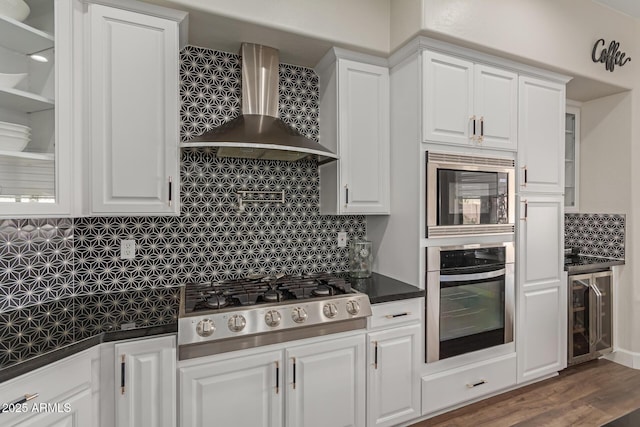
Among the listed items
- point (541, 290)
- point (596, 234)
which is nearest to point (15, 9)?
point (541, 290)

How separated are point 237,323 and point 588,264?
3.11 m

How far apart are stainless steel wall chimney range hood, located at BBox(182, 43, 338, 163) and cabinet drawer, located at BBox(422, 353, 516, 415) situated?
168 centimetres

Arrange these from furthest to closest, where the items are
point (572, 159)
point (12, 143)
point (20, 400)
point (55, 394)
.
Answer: point (572, 159) → point (12, 143) → point (55, 394) → point (20, 400)

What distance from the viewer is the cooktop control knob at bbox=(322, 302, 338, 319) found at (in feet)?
5.95

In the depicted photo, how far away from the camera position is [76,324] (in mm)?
1524

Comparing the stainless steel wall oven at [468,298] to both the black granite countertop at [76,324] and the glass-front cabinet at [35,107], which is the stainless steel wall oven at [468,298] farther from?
the glass-front cabinet at [35,107]

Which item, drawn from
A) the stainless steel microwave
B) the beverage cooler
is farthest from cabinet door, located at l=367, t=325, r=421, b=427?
the beverage cooler

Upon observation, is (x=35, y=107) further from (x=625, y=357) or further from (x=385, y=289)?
(x=625, y=357)

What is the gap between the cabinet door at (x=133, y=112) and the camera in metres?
1.70

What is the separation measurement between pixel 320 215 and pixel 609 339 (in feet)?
9.76

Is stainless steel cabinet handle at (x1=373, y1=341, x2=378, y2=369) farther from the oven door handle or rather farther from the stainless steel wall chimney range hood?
the stainless steel wall chimney range hood

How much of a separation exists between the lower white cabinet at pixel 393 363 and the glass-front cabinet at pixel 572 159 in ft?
7.98

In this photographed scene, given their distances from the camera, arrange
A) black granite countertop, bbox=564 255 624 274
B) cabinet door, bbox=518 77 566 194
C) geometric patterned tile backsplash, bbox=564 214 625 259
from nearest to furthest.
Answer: cabinet door, bbox=518 77 566 194, black granite countertop, bbox=564 255 624 274, geometric patterned tile backsplash, bbox=564 214 625 259

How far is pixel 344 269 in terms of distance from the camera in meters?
2.69
